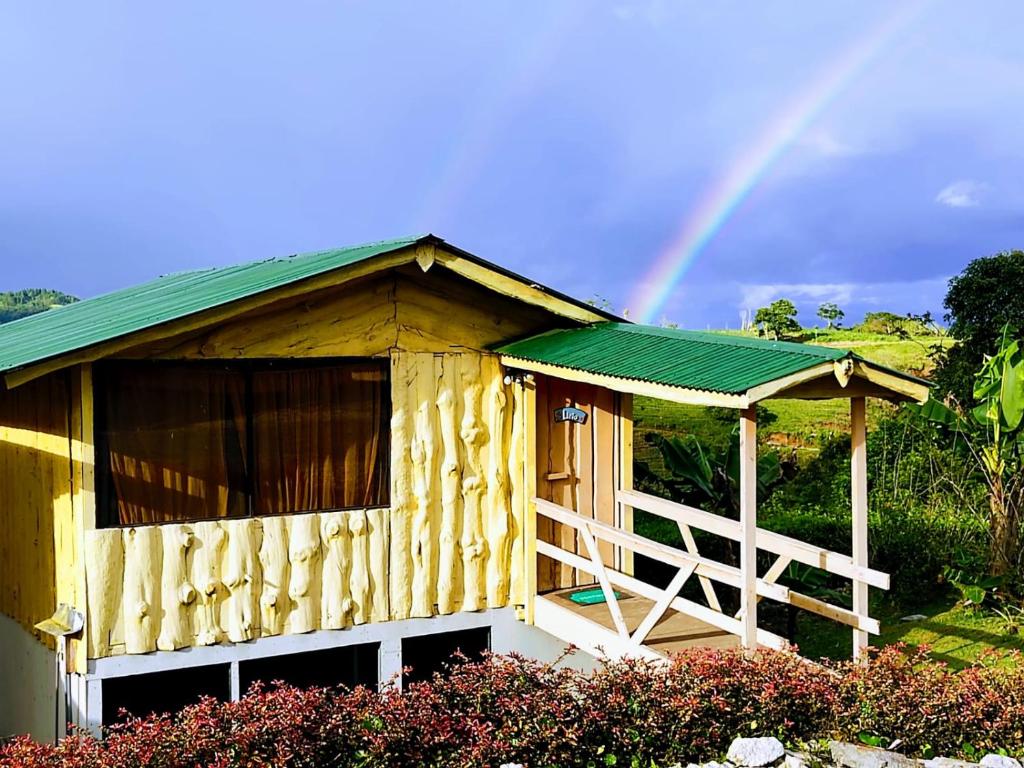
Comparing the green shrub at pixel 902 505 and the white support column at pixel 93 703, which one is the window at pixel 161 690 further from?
the green shrub at pixel 902 505

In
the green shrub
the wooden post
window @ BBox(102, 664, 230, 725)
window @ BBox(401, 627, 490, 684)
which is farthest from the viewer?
the green shrub

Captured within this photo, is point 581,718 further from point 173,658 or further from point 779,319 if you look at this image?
point 779,319

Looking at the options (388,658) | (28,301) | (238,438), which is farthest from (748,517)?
(28,301)

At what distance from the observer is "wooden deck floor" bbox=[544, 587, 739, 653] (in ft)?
28.7

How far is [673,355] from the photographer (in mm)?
8352

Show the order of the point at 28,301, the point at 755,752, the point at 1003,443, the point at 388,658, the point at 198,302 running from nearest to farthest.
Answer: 1. the point at 755,752
2. the point at 198,302
3. the point at 388,658
4. the point at 1003,443
5. the point at 28,301

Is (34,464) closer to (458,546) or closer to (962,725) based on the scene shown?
(458,546)

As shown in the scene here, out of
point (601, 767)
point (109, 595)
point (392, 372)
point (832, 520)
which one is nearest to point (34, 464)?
point (109, 595)

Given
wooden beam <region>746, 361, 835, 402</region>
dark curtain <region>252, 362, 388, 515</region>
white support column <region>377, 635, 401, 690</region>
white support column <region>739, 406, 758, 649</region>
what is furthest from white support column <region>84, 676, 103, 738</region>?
wooden beam <region>746, 361, 835, 402</region>

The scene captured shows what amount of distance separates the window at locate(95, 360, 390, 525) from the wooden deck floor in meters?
2.14

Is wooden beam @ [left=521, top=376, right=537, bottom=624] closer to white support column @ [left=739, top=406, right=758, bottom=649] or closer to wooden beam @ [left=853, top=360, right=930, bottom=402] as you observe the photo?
white support column @ [left=739, top=406, right=758, bottom=649]

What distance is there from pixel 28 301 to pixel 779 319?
1776 inches

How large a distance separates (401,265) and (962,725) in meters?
5.49

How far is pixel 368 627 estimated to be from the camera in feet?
30.4
